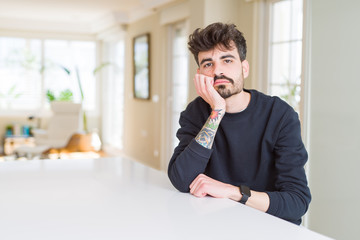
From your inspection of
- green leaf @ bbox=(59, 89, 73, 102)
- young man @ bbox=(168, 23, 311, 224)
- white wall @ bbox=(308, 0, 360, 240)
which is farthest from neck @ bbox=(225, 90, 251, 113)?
green leaf @ bbox=(59, 89, 73, 102)

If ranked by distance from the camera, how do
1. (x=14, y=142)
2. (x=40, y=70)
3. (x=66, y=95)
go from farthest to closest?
(x=66, y=95)
(x=40, y=70)
(x=14, y=142)

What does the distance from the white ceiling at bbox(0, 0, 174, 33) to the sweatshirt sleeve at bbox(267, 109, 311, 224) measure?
413 centimetres

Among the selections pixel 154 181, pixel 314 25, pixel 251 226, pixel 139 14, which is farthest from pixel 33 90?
pixel 251 226

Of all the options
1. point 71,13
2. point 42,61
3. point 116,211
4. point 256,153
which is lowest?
point 116,211

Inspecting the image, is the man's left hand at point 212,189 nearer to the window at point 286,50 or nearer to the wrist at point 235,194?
the wrist at point 235,194

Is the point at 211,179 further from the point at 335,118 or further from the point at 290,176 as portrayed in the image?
the point at 335,118

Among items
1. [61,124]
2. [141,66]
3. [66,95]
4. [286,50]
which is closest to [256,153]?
[286,50]

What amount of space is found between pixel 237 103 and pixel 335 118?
1506 millimetres

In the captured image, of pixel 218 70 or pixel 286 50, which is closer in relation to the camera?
pixel 218 70

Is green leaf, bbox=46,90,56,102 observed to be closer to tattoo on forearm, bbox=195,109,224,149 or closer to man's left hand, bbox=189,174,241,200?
tattoo on forearm, bbox=195,109,224,149

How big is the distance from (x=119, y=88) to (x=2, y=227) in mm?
7544

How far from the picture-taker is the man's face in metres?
1.67

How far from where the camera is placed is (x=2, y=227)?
1.14 metres

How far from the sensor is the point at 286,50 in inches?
149
